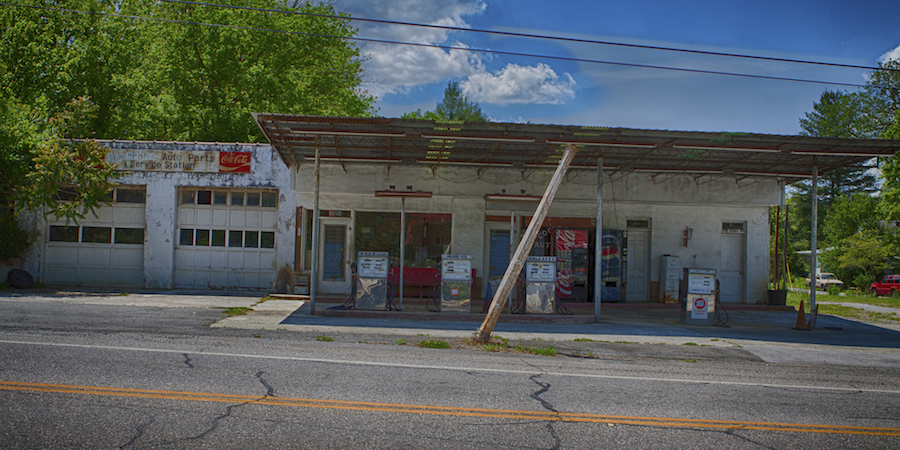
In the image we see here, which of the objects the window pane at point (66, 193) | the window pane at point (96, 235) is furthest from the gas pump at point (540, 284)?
the window pane at point (66, 193)

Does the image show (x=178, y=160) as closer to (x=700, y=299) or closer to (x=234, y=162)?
(x=234, y=162)

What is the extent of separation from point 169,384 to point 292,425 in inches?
77.4

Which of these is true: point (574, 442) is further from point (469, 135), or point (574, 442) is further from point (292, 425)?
point (469, 135)

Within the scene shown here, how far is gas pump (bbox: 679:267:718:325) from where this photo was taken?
13.1m

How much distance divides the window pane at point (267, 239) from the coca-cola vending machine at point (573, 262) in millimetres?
8767

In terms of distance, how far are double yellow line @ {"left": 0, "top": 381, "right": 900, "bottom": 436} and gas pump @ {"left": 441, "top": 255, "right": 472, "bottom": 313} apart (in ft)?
24.7

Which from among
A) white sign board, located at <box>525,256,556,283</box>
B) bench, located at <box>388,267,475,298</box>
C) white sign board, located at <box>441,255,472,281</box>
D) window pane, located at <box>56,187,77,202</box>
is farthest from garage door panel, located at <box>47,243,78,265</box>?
white sign board, located at <box>525,256,556,283</box>

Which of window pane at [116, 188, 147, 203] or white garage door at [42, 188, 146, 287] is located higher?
window pane at [116, 188, 147, 203]

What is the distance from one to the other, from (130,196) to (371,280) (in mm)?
9665

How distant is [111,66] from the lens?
24.0 metres

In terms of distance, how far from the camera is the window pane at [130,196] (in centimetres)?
1741

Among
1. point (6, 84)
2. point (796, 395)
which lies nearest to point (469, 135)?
point (796, 395)

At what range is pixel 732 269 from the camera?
1770cm

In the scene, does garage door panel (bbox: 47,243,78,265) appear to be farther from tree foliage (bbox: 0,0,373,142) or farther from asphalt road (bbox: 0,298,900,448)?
asphalt road (bbox: 0,298,900,448)
